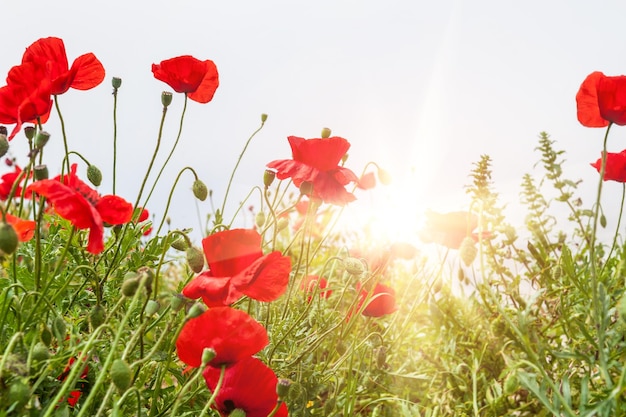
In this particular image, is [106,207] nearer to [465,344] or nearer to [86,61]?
[86,61]

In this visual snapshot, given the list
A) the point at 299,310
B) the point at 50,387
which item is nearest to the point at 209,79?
the point at 299,310

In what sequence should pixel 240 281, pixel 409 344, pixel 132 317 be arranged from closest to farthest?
pixel 240 281 → pixel 132 317 → pixel 409 344

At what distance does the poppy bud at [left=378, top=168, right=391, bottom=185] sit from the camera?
1.95 meters

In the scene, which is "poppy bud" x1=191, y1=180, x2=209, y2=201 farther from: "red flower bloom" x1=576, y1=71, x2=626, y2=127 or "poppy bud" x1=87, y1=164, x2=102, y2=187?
"red flower bloom" x1=576, y1=71, x2=626, y2=127

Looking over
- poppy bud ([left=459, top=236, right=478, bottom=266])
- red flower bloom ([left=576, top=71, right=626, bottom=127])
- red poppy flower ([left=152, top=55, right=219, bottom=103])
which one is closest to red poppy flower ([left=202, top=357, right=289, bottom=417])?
poppy bud ([left=459, top=236, right=478, bottom=266])

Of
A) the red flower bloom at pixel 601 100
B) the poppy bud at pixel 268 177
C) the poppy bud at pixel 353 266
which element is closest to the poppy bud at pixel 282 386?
the poppy bud at pixel 353 266

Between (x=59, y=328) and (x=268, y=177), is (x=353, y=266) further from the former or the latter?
(x=59, y=328)

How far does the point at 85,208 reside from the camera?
1172 millimetres

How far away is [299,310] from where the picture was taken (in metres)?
2.09

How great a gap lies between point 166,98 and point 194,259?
604mm

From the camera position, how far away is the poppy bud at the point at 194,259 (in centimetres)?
128

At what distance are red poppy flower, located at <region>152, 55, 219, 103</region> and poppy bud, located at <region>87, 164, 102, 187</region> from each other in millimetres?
322

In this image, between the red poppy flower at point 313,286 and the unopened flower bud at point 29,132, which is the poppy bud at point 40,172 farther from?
the red poppy flower at point 313,286

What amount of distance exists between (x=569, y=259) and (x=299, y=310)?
0.87 m
